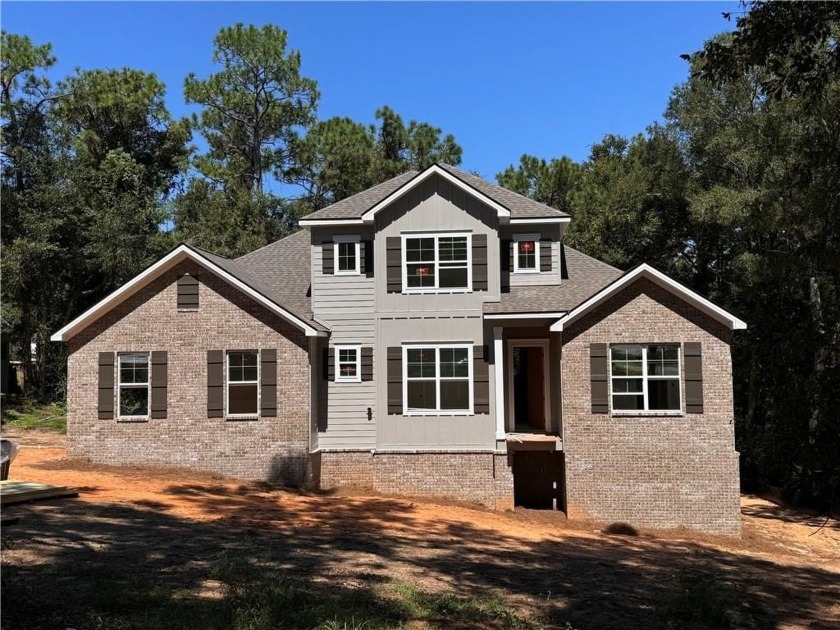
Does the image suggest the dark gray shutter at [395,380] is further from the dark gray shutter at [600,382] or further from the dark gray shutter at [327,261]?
the dark gray shutter at [600,382]

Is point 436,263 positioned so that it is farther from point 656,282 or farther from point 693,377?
point 693,377

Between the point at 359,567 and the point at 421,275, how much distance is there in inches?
369

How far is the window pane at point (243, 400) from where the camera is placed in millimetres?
16141

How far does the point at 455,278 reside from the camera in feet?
54.3

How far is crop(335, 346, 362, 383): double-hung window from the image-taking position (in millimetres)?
16844

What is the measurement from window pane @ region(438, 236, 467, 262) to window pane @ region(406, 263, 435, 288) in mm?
404

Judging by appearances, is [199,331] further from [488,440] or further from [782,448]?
[782,448]

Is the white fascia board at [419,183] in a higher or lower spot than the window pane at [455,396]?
higher

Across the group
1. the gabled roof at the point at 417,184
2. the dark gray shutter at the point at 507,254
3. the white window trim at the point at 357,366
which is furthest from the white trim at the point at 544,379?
the white window trim at the point at 357,366

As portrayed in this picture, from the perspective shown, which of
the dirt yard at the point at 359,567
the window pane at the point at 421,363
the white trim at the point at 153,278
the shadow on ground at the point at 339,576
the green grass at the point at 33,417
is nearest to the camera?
the shadow on ground at the point at 339,576

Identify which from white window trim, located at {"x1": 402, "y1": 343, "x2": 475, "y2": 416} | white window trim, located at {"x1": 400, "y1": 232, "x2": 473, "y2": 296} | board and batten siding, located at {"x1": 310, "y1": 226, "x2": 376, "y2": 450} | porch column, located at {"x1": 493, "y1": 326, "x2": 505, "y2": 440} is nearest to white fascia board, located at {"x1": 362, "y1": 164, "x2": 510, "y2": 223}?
board and batten siding, located at {"x1": 310, "y1": 226, "x2": 376, "y2": 450}

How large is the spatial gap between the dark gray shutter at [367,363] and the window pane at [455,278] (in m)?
2.44

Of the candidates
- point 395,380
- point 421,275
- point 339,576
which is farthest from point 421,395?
point 339,576

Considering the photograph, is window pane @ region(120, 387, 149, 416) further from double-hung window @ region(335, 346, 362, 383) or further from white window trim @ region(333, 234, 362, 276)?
white window trim @ region(333, 234, 362, 276)
